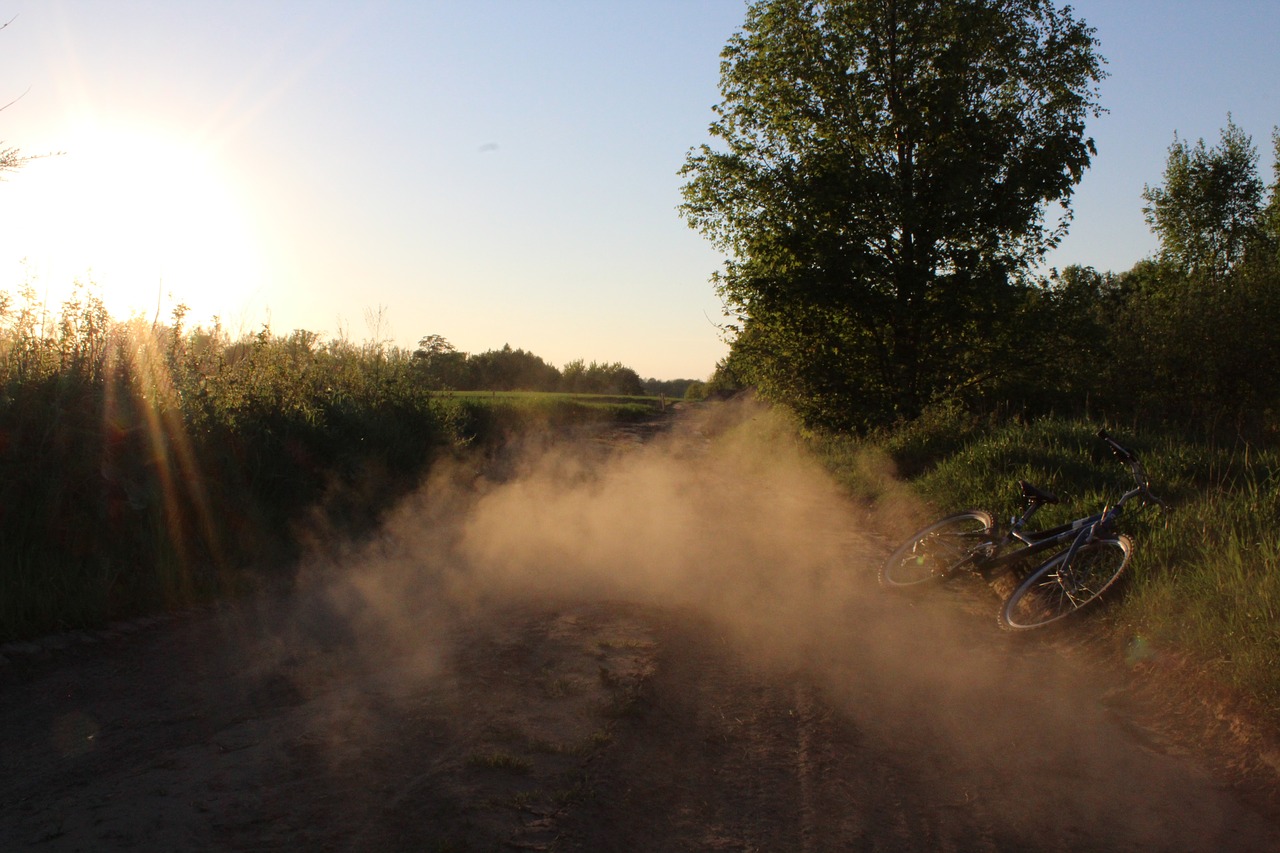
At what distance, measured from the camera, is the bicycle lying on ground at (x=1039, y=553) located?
272 inches

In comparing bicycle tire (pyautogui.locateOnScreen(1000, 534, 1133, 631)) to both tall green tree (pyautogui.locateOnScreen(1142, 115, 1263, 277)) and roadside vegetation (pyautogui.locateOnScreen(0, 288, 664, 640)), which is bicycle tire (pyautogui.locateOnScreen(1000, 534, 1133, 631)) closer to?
roadside vegetation (pyautogui.locateOnScreen(0, 288, 664, 640))

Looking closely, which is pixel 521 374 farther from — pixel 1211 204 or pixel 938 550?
pixel 938 550

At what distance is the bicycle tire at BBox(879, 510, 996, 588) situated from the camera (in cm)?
828

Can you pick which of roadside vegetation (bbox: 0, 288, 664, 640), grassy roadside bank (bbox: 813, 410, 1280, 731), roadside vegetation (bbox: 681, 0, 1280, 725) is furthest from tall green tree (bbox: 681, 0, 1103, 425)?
roadside vegetation (bbox: 0, 288, 664, 640)

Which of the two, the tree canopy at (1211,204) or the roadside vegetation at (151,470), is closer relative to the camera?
the roadside vegetation at (151,470)

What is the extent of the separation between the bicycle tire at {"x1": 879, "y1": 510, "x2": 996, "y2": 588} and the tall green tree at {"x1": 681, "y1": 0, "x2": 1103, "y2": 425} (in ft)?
35.0

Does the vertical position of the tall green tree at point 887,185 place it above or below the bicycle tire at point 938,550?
above

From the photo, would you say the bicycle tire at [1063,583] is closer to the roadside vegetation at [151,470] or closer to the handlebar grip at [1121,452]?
the handlebar grip at [1121,452]

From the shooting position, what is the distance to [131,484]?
8336mm

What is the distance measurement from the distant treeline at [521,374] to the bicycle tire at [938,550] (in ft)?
95.0

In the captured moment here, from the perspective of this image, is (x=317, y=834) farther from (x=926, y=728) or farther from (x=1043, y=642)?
(x=1043, y=642)

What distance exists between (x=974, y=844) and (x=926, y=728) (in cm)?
127

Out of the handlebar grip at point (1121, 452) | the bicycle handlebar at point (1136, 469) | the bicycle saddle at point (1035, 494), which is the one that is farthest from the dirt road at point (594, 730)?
the handlebar grip at point (1121, 452)

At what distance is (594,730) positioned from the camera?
15.4 feet
